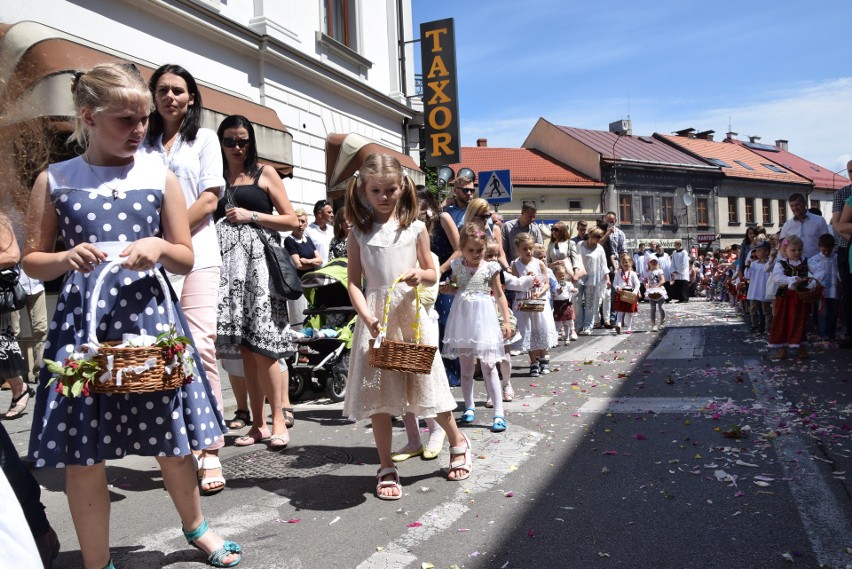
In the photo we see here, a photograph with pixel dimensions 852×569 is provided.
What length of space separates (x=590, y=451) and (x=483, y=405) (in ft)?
6.65

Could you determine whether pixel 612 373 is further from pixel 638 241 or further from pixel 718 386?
pixel 638 241

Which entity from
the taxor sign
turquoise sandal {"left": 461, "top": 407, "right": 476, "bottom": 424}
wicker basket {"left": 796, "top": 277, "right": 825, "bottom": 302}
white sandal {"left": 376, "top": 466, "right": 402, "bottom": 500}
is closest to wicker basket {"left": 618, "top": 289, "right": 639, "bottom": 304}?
wicker basket {"left": 796, "top": 277, "right": 825, "bottom": 302}

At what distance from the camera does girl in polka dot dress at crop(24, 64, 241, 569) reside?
2744 mm

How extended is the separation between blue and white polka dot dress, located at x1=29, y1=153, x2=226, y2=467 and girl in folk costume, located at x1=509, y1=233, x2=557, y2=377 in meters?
6.46

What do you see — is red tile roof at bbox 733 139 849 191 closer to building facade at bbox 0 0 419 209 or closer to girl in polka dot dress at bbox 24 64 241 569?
building facade at bbox 0 0 419 209

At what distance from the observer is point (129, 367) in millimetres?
2615

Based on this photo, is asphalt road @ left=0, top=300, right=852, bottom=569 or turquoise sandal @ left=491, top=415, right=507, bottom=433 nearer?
asphalt road @ left=0, top=300, right=852, bottom=569

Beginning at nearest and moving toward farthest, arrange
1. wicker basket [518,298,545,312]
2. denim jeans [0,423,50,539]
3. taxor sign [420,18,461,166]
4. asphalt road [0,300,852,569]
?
denim jeans [0,423,50,539] → asphalt road [0,300,852,569] → wicker basket [518,298,545,312] → taxor sign [420,18,461,166]

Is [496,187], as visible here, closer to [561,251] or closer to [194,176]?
[561,251]

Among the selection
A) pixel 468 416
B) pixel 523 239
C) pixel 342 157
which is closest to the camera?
pixel 468 416

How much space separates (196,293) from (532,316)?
5.54m

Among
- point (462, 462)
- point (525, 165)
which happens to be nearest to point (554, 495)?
point (462, 462)

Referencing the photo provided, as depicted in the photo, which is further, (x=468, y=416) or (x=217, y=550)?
(x=468, y=416)

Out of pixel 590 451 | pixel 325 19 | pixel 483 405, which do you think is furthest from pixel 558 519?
pixel 325 19
